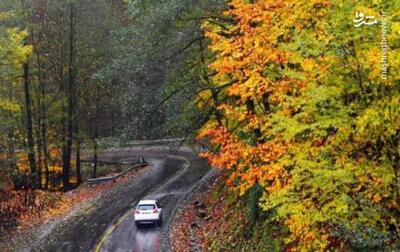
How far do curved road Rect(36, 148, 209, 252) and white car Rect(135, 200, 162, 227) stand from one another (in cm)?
44

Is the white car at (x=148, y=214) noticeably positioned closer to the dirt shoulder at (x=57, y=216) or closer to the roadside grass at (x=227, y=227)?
the roadside grass at (x=227, y=227)

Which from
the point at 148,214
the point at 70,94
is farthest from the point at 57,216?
the point at 70,94

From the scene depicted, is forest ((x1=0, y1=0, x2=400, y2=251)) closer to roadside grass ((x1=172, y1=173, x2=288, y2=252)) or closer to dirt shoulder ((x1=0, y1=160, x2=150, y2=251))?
roadside grass ((x1=172, y1=173, x2=288, y2=252))

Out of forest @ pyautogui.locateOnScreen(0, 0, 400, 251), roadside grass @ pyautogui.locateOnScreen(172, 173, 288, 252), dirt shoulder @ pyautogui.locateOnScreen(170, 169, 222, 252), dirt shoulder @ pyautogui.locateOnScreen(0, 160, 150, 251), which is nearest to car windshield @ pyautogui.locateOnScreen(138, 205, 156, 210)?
dirt shoulder @ pyautogui.locateOnScreen(170, 169, 222, 252)

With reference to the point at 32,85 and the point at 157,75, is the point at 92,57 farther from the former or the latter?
the point at 157,75

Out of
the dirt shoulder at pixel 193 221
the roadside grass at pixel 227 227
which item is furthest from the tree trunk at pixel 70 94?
the roadside grass at pixel 227 227

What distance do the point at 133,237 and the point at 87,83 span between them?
24281 millimetres

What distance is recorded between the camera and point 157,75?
2503 centimetres

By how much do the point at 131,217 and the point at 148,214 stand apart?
9.36 ft

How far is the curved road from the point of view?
27.3m

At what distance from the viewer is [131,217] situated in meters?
32.5

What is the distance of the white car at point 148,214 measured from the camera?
98.3 feet

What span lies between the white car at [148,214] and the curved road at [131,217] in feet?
1.44

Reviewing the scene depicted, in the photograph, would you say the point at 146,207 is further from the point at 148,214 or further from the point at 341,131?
the point at 341,131
